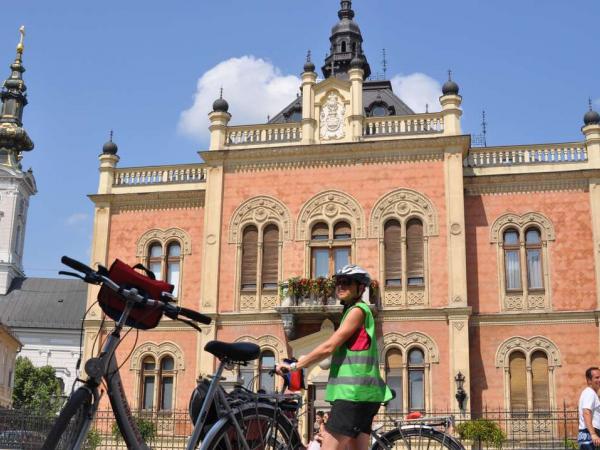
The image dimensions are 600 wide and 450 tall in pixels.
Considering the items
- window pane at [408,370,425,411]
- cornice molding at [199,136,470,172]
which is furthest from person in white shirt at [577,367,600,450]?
cornice molding at [199,136,470,172]

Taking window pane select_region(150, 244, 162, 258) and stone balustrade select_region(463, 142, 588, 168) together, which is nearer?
stone balustrade select_region(463, 142, 588, 168)

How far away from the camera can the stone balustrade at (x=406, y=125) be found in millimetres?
24984

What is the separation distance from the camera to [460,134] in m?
24.3

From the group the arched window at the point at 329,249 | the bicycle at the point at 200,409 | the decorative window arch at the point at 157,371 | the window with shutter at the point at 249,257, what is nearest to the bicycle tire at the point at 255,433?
the bicycle at the point at 200,409

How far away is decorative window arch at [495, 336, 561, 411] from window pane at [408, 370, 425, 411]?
237 cm

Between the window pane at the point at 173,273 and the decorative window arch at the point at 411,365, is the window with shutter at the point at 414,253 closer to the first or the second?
the decorative window arch at the point at 411,365

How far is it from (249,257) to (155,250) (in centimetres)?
379

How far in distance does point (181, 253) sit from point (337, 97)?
7.54 m

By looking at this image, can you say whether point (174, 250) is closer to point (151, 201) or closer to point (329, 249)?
point (151, 201)

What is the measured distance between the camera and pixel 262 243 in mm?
25297

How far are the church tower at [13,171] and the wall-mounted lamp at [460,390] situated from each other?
4712 centimetres

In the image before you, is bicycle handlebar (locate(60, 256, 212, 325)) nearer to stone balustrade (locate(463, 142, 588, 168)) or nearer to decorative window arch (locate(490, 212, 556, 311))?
decorative window arch (locate(490, 212, 556, 311))

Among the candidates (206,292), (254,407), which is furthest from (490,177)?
(254,407)

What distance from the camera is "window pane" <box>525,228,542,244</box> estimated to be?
953 inches
